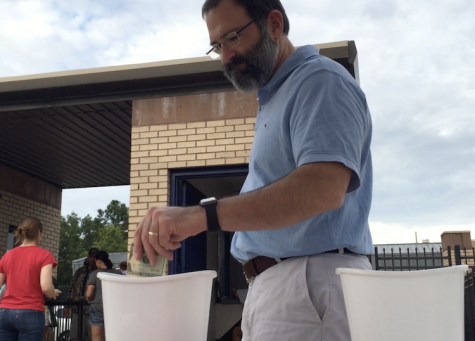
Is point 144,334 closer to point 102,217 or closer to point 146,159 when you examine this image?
point 146,159

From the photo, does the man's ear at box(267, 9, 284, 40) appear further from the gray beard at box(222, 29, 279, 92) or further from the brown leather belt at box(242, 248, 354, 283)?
the brown leather belt at box(242, 248, 354, 283)

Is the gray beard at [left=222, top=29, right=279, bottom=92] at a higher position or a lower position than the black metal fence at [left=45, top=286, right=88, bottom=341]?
higher

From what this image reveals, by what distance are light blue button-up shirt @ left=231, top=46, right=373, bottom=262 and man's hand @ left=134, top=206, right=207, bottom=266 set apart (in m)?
0.27

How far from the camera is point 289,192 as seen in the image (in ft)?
4.48

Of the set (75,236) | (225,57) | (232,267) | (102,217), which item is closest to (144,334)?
(225,57)

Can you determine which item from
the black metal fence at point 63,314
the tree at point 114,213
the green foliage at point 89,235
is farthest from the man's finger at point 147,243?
the tree at point 114,213

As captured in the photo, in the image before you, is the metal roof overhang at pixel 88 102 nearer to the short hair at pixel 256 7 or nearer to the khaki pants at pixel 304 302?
the short hair at pixel 256 7

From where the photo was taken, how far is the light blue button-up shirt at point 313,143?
1.43 meters

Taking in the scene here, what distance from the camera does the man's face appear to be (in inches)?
69.6

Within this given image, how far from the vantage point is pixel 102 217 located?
76.5 m

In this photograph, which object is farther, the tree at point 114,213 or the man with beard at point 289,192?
the tree at point 114,213

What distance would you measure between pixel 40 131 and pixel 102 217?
70592 mm

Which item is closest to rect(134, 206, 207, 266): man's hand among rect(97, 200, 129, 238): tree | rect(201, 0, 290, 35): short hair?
rect(201, 0, 290, 35): short hair

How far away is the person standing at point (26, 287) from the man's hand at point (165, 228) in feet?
13.1
